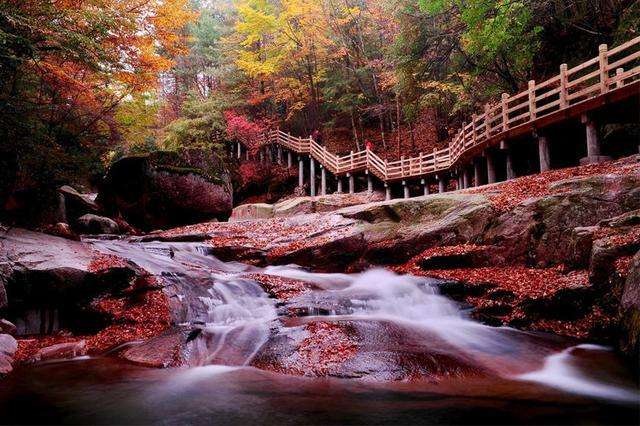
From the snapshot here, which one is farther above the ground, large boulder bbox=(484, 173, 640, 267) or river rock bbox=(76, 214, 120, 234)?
river rock bbox=(76, 214, 120, 234)

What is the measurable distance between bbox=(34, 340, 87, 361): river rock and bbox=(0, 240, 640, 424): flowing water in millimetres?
293

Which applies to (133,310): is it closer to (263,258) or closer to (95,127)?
(263,258)

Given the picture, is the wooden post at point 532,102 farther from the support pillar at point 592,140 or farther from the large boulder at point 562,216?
the large boulder at point 562,216

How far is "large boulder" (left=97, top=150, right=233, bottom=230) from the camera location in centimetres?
1441

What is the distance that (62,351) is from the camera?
531 cm

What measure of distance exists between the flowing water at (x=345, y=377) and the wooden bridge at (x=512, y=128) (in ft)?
25.4

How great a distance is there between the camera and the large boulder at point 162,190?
47.3 feet

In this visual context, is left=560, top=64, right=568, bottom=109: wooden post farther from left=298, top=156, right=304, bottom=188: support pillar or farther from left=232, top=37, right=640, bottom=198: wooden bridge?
left=298, top=156, right=304, bottom=188: support pillar

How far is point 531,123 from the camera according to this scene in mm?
11969

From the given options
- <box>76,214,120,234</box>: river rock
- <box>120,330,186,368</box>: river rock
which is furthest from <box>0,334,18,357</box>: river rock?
<box>76,214,120,234</box>: river rock

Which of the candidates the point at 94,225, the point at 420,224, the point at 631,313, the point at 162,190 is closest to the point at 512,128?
the point at 420,224

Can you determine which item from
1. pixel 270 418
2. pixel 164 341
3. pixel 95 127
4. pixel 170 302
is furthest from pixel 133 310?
pixel 95 127

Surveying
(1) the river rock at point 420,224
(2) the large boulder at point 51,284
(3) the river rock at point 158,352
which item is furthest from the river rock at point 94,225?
(3) the river rock at point 158,352

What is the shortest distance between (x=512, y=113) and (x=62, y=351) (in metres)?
18.5
